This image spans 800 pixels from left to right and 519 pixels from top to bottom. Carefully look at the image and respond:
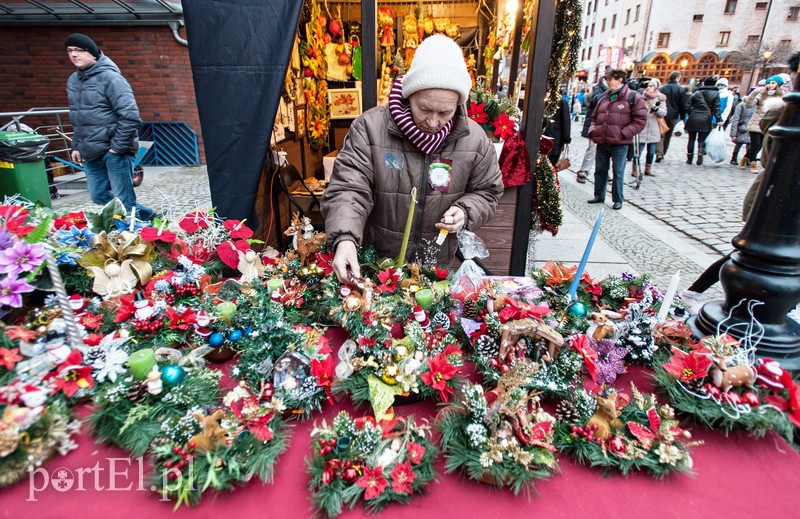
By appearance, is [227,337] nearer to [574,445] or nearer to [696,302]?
[574,445]

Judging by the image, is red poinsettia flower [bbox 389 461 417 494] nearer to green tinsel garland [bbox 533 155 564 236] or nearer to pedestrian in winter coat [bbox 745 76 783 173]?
green tinsel garland [bbox 533 155 564 236]

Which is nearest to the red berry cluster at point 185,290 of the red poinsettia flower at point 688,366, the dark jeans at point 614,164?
the red poinsettia flower at point 688,366

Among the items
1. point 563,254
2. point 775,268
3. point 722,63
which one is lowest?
point 563,254

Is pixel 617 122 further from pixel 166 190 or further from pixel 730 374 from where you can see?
pixel 166 190

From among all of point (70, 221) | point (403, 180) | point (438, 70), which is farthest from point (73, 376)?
point (438, 70)

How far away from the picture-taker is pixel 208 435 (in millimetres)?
877

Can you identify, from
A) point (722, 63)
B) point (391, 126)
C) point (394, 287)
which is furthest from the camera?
point (722, 63)

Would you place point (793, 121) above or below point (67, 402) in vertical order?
above

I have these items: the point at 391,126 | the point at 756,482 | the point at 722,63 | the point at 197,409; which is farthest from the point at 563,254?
the point at 722,63

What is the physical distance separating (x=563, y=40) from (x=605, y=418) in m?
3.20

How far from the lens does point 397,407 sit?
1.08 m

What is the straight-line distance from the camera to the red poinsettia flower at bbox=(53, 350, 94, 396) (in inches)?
38.4

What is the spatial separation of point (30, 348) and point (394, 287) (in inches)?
39.2

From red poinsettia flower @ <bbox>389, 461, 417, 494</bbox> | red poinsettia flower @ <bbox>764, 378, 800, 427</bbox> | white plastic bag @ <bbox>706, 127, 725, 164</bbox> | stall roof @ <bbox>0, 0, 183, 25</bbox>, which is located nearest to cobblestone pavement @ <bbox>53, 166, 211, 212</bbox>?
stall roof @ <bbox>0, 0, 183, 25</bbox>
